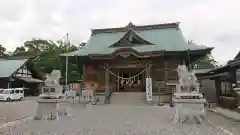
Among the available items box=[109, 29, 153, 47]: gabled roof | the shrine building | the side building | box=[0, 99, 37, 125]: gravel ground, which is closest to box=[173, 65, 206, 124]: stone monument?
box=[0, 99, 37, 125]: gravel ground

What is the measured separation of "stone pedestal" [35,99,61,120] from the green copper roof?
33.9 ft

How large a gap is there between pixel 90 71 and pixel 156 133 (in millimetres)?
14320

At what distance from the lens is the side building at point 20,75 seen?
1155 inches

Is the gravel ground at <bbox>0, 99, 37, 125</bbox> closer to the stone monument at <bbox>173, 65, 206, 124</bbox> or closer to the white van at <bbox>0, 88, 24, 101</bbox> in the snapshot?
the stone monument at <bbox>173, 65, 206, 124</bbox>

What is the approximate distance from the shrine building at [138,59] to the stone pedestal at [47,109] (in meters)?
8.90

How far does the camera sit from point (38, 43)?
4931 cm

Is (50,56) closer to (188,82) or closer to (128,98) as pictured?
(128,98)

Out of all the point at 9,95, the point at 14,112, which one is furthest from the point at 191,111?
the point at 9,95

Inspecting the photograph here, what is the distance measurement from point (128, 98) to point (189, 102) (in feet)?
31.6

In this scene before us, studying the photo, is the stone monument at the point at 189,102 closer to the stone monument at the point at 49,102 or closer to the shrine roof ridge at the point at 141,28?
the stone monument at the point at 49,102

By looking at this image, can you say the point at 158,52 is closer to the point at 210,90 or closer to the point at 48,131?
the point at 210,90

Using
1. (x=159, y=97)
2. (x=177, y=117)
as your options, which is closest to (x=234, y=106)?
(x=159, y=97)

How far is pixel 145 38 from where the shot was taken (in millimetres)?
21922

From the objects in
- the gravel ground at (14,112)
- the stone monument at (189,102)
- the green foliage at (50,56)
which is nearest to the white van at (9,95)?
the green foliage at (50,56)
